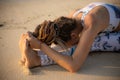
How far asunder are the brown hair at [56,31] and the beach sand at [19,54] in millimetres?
309

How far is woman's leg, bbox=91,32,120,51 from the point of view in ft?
11.0

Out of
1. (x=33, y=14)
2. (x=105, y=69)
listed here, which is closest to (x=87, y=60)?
(x=105, y=69)

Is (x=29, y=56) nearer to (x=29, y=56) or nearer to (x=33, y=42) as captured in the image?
(x=29, y=56)

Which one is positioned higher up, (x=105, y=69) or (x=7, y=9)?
(x=7, y=9)

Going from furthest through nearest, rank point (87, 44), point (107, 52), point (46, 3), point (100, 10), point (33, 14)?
point (46, 3), point (33, 14), point (107, 52), point (100, 10), point (87, 44)

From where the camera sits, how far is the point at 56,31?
9.89ft

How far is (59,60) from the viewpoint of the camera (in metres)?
3.01

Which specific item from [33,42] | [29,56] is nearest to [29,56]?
[29,56]

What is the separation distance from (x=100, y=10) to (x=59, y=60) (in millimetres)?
653

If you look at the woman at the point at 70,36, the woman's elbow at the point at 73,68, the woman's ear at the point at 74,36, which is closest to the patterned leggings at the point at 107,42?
the woman at the point at 70,36

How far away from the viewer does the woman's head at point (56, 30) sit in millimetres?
3017

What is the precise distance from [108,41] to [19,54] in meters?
0.98

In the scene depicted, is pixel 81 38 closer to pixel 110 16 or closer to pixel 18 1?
pixel 110 16

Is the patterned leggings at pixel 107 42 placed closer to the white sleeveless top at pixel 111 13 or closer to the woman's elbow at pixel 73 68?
the white sleeveless top at pixel 111 13
